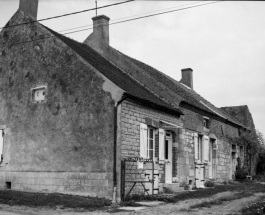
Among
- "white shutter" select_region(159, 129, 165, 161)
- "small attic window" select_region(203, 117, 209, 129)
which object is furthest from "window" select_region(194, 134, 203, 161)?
"white shutter" select_region(159, 129, 165, 161)

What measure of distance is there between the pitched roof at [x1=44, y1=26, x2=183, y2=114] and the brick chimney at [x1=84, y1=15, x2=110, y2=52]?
0.34 m

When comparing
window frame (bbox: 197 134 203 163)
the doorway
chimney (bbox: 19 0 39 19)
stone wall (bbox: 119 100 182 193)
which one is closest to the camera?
stone wall (bbox: 119 100 182 193)

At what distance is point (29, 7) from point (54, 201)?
906cm

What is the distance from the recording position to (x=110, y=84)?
45.8ft

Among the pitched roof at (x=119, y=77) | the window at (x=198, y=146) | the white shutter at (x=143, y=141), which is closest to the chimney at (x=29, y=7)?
the pitched roof at (x=119, y=77)

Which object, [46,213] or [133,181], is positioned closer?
[46,213]

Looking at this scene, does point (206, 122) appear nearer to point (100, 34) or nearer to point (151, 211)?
point (100, 34)

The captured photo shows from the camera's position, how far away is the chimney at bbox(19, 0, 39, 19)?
1730cm

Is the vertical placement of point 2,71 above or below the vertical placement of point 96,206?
above

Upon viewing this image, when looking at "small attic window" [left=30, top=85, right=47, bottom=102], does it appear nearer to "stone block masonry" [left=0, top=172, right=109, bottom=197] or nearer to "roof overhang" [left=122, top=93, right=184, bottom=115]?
"stone block masonry" [left=0, top=172, right=109, bottom=197]

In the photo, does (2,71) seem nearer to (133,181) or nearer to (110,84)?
(110,84)

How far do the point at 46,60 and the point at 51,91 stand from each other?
4.33 ft

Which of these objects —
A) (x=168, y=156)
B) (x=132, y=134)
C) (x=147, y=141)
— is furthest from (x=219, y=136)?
(x=132, y=134)

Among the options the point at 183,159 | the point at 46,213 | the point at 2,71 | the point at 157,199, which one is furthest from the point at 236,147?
the point at 46,213
